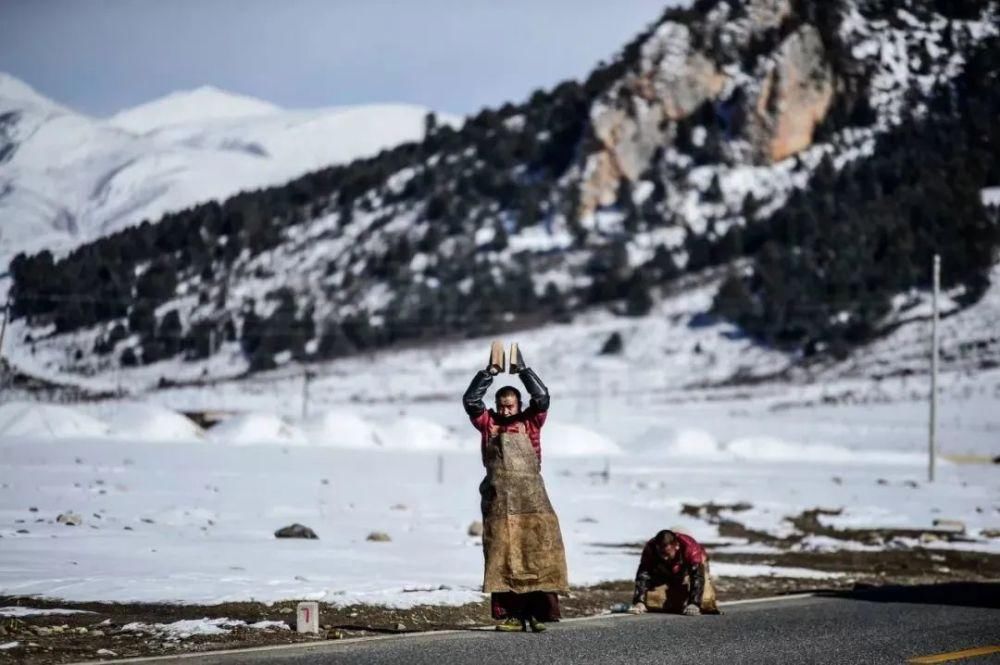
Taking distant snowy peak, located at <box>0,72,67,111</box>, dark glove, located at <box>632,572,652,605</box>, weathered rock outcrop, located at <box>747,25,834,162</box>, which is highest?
weathered rock outcrop, located at <box>747,25,834,162</box>

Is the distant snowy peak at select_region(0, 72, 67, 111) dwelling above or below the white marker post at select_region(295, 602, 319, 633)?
above

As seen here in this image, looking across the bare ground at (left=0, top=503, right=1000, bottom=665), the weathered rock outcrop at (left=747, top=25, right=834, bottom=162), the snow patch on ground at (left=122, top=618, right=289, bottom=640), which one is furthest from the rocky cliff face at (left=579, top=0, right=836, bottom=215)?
the snow patch on ground at (left=122, top=618, right=289, bottom=640)

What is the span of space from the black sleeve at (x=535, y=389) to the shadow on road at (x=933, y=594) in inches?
224

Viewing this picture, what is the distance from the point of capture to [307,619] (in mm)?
10930

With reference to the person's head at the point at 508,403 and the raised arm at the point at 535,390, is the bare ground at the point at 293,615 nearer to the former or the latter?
the person's head at the point at 508,403

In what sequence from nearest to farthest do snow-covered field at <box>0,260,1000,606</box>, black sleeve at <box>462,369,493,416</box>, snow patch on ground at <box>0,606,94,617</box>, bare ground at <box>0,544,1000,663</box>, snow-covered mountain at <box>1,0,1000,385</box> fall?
1. bare ground at <box>0,544,1000,663</box>
2. black sleeve at <box>462,369,493,416</box>
3. snow patch on ground at <box>0,606,94,617</box>
4. snow-covered field at <box>0,260,1000,606</box>
5. snow-covered mountain at <box>1,0,1000,385</box>

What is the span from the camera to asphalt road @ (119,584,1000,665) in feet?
30.8

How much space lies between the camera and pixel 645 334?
118125 millimetres

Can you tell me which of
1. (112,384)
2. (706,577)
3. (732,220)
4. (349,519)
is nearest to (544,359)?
(732,220)

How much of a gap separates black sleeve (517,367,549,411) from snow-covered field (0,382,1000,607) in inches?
161

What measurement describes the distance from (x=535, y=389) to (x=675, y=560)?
3313mm

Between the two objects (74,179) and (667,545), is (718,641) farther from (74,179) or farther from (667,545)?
(74,179)

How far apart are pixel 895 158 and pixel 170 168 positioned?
8974 cm

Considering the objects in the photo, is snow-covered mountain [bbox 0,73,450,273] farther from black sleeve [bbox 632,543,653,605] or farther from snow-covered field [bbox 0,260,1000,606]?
black sleeve [bbox 632,543,653,605]
